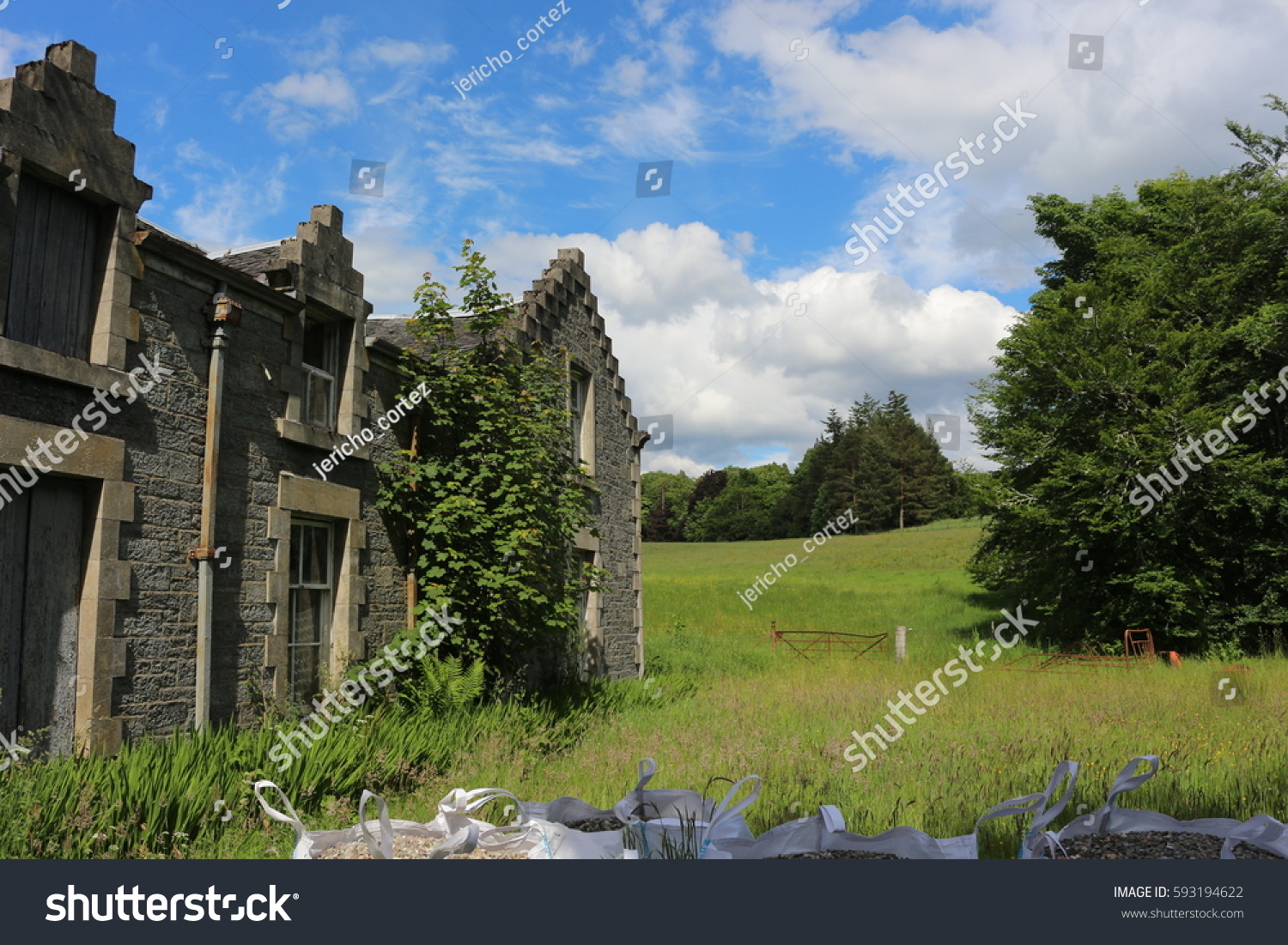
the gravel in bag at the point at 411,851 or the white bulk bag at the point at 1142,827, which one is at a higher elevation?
the white bulk bag at the point at 1142,827

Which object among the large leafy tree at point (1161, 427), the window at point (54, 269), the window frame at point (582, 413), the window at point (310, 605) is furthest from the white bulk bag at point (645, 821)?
the large leafy tree at point (1161, 427)

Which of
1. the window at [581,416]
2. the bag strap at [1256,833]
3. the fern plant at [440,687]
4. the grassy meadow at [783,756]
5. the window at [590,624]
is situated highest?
the window at [581,416]

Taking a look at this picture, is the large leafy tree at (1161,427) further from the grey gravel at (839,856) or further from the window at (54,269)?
the grey gravel at (839,856)

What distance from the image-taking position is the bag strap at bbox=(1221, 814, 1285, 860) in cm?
216

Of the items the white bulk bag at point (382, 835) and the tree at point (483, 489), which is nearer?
the white bulk bag at point (382, 835)

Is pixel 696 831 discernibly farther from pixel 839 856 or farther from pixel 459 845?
pixel 459 845

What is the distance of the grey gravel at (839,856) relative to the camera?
7.70 feet

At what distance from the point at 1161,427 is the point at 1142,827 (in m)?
23.2

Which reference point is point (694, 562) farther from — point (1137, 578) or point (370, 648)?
point (370, 648)

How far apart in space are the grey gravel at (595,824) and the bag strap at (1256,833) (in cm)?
158

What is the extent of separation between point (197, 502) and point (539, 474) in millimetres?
4498

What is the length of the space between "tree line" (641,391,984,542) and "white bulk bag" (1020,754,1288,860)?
223 feet

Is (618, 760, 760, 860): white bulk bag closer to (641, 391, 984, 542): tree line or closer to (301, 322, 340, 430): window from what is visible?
(301, 322, 340, 430): window

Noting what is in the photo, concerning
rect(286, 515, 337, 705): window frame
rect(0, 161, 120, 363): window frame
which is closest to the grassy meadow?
rect(286, 515, 337, 705): window frame
